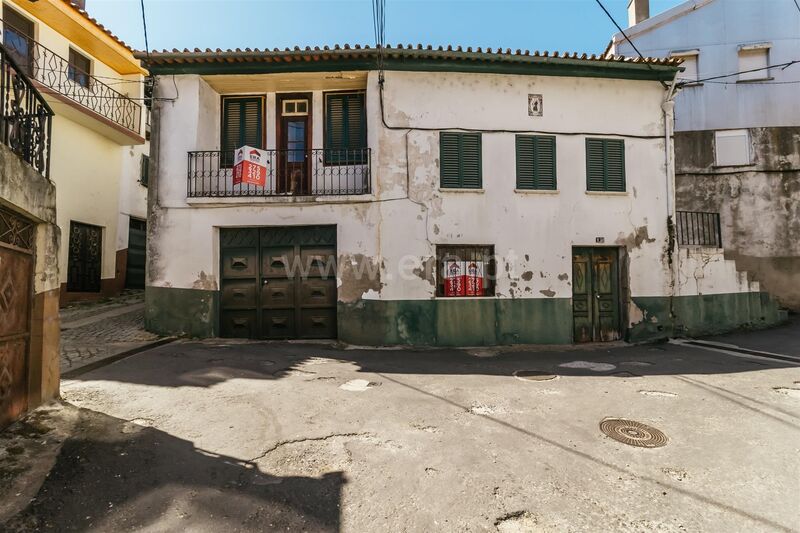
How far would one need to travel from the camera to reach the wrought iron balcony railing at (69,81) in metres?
11.2

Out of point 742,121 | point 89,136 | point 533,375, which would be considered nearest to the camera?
point 533,375

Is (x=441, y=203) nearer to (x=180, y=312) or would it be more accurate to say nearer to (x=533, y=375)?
(x=533, y=375)

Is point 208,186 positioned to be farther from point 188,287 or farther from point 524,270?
point 524,270

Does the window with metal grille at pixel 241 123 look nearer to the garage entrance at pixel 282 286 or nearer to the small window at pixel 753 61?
the garage entrance at pixel 282 286

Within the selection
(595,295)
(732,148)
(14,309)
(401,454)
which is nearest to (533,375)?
(401,454)

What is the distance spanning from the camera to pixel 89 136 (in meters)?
13.0

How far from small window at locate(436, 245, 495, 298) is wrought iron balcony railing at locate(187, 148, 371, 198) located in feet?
8.81

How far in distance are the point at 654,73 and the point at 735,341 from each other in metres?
7.23

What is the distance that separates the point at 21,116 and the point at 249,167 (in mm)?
5166

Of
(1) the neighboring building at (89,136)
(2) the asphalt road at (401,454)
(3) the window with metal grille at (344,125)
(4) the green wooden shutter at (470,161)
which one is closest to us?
(2) the asphalt road at (401,454)

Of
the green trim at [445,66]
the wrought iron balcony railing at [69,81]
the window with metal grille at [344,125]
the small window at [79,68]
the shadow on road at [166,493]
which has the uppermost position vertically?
the small window at [79,68]

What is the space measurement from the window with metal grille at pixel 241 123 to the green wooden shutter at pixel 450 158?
4883 mm

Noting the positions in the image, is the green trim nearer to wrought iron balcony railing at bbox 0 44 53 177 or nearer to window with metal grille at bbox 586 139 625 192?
window with metal grille at bbox 586 139 625 192

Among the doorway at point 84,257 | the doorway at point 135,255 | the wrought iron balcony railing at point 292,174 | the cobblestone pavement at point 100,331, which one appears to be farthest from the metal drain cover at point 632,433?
the doorway at point 135,255
